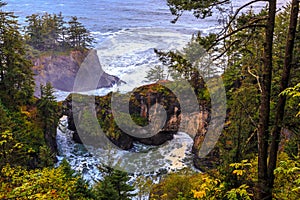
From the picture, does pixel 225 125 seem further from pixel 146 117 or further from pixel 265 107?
pixel 265 107

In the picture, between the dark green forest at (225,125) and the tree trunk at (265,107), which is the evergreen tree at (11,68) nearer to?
the dark green forest at (225,125)

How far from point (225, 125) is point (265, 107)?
11.6m

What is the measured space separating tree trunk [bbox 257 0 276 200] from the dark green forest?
0.01m

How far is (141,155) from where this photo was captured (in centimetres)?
2127

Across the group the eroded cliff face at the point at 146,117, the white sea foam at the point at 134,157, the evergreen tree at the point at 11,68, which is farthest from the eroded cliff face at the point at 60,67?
the evergreen tree at the point at 11,68

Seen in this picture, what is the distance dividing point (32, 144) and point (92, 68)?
61.2 feet

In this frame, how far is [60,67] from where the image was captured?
3684 centimetres

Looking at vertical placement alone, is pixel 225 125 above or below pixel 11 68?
below

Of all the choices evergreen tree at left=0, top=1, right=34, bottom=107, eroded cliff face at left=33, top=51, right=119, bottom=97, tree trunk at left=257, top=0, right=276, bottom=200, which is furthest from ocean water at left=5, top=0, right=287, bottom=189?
tree trunk at left=257, top=0, right=276, bottom=200

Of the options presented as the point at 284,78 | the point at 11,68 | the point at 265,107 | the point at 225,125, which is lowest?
the point at 225,125

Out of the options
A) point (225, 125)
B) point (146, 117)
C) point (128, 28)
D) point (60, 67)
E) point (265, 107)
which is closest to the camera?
point (265, 107)

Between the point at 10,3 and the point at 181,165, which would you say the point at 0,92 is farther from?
the point at 10,3

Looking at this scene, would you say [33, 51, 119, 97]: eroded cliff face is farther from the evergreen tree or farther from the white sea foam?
the evergreen tree

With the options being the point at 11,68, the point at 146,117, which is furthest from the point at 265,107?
the point at 146,117
